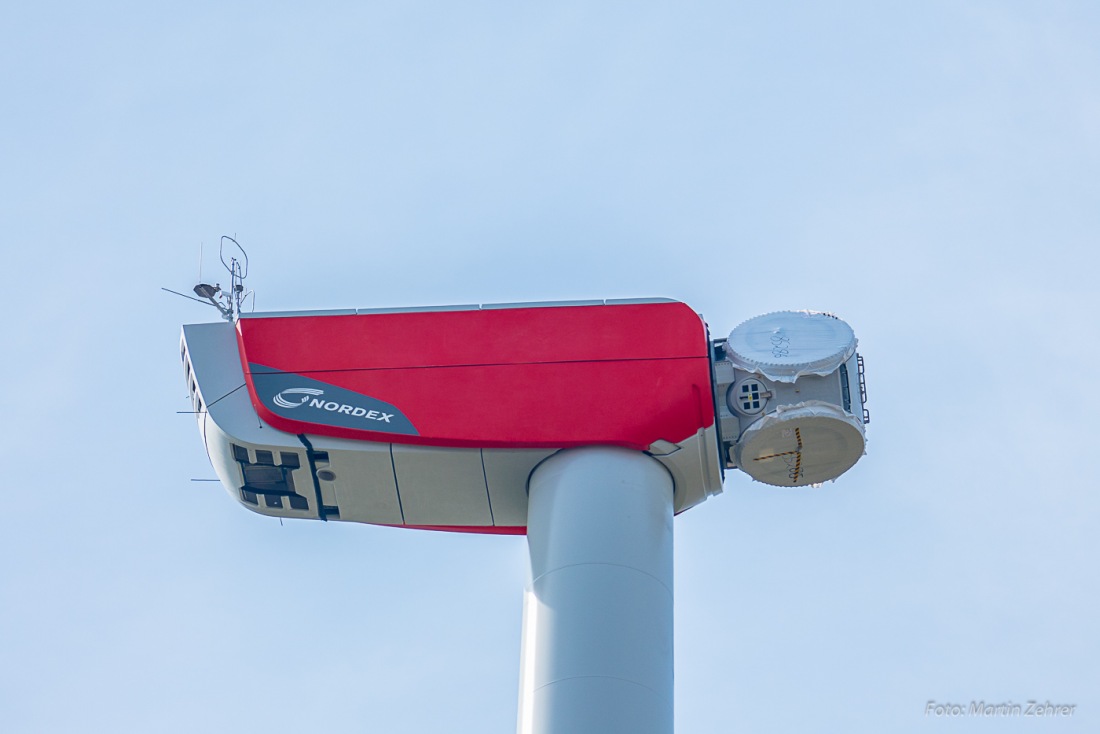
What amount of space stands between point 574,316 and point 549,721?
7.49m

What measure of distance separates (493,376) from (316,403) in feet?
10.0

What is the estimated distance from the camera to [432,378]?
28.7 m

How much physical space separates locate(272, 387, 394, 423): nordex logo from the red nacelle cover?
17 mm

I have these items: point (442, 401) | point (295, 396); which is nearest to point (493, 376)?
point (442, 401)

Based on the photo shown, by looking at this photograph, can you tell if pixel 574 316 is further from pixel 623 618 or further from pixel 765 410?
pixel 623 618

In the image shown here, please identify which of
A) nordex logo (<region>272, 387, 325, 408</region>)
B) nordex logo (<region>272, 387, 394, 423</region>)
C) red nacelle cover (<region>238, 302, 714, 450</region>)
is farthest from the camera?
nordex logo (<region>272, 387, 325, 408</region>)

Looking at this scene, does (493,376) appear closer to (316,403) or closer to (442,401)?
(442,401)

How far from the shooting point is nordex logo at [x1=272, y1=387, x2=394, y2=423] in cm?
2850

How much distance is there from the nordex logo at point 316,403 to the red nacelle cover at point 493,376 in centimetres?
2

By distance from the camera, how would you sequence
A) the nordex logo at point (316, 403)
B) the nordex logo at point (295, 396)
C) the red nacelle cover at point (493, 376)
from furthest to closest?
the nordex logo at point (295, 396)
the nordex logo at point (316, 403)
the red nacelle cover at point (493, 376)

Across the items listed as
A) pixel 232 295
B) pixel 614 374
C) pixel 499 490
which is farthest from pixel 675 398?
pixel 232 295

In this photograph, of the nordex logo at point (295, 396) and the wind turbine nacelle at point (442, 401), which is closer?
the wind turbine nacelle at point (442, 401)

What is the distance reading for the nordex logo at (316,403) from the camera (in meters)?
28.5

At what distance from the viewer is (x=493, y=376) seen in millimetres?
28688
